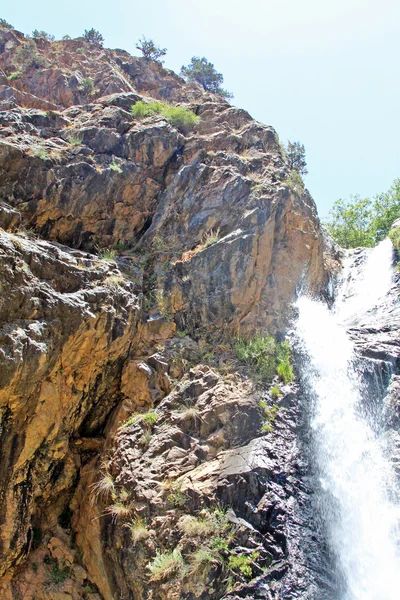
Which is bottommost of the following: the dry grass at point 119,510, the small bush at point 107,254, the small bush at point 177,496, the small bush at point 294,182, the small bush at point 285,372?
the dry grass at point 119,510

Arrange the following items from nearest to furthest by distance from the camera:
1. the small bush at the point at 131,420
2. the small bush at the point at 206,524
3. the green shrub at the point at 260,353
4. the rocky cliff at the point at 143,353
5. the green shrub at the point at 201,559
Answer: the green shrub at the point at 201,559, the small bush at the point at 206,524, the rocky cliff at the point at 143,353, the small bush at the point at 131,420, the green shrub at the point at 260,353

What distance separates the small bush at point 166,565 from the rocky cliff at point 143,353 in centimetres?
3

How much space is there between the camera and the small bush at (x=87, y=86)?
18484 millimetres

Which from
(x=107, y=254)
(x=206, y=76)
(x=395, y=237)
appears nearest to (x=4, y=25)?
(x=206, y=76)

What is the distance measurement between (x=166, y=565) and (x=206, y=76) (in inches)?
1024

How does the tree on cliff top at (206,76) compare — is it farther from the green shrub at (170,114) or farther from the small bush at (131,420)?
the small bush at (131,420)

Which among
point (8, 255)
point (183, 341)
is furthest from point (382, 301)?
point (8, 255)

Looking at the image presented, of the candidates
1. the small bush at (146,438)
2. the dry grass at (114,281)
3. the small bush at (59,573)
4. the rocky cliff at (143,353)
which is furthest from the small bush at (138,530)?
the dry grass at (114,281)

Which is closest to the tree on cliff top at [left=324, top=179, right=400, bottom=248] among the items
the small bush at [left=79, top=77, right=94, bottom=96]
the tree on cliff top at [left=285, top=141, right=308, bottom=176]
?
the tree on cliff top at [left=285, top=141, right=308, bottom=176]

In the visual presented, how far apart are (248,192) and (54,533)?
36.6 ft

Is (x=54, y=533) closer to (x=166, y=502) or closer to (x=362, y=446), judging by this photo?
(x=166, y=502)

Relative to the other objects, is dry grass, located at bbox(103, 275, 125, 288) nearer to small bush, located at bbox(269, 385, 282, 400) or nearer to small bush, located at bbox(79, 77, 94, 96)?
small bush, located at bbox(269, 385, 282, 400)

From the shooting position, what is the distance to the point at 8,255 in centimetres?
920

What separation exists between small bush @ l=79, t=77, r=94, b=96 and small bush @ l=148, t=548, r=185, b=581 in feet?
57.4
